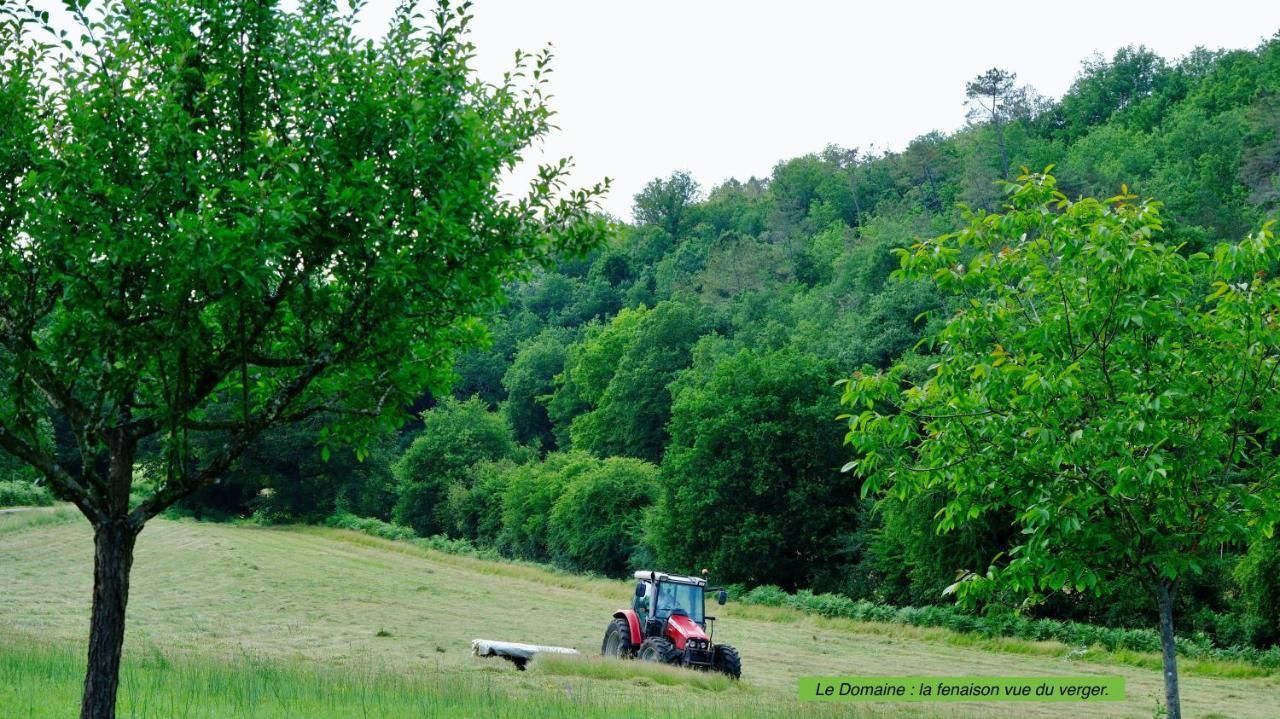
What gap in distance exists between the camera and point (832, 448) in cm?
5184

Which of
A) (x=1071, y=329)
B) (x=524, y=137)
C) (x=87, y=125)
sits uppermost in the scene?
(x=524, y=137)

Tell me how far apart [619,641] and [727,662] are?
3547 millimetres

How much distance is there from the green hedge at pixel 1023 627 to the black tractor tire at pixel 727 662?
598 inches

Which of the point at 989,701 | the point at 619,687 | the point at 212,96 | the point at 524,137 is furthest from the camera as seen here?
the point at 989,701

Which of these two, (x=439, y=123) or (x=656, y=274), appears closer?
(x=439, y=123)

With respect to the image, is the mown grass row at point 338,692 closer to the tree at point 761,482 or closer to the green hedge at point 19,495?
the tree at point 761,482

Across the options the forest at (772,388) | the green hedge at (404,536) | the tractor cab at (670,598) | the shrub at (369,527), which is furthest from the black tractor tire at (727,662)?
the shrub at (369,527)

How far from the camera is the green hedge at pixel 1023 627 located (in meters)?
31.3

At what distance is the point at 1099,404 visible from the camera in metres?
9.98

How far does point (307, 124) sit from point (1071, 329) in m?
7.36

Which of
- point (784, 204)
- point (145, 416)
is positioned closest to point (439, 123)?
point (145, 416)

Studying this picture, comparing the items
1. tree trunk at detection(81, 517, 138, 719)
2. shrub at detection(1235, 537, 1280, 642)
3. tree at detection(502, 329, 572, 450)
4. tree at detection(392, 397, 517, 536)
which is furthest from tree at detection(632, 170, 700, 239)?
tree trunk at detection(81, 517, 138, 719)

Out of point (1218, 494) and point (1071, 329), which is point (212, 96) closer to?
point (1071, 329)

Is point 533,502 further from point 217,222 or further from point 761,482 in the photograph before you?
point 217,222
